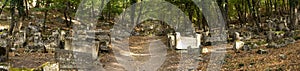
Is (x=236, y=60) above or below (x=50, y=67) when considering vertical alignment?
below

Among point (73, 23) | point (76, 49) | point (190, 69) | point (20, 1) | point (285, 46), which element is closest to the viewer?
point (190, 69)

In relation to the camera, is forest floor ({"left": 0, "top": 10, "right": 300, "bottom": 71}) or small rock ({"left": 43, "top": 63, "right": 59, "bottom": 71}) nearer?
small rock ({"left": 43, "top": 63, "right": 59, "bottom": 71})

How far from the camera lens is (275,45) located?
18.0 m

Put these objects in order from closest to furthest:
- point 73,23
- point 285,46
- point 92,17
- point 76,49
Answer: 1. point 76,49
2. point 285,46
3. point 73,23
4. point 92,17

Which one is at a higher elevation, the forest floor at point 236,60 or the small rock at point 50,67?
the small rock at point 50,67

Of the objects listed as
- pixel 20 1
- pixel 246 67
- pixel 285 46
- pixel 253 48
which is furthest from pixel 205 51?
pixel 20 1

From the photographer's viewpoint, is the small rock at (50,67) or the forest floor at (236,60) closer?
the small rock at (50,67)

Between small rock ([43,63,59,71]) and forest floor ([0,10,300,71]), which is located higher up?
small rock ([43,63,59,71])

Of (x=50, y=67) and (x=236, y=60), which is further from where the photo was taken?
(x=236, y=60)

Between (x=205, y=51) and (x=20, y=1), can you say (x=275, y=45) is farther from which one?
(x=20, y=1)

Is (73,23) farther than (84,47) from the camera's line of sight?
Yes

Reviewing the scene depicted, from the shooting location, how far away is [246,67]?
13.5m

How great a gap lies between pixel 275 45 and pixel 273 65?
552cm

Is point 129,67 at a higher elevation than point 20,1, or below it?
below
